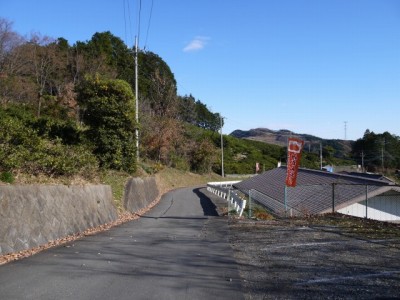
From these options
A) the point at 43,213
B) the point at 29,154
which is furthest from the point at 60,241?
the point at 29,154

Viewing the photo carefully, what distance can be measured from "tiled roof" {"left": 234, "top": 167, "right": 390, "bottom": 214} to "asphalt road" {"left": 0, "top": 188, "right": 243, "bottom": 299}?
822 cm

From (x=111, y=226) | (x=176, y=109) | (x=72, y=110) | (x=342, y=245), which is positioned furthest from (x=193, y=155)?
(x=342, y=245)

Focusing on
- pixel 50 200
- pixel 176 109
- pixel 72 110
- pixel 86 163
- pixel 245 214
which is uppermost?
pixel 176 109

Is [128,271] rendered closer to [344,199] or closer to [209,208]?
[209,208]

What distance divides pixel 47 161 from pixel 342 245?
8.48 m

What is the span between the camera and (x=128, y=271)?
7262 millimetres

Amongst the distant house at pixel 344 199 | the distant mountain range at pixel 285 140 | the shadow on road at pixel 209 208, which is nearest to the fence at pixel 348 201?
the distant house at pixel 344 199

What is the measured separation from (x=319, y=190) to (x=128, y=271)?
20.6 meters

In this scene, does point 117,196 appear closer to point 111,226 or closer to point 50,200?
point 111,226

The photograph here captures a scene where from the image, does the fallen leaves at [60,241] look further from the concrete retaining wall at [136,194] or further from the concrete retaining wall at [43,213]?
the concrete retaining wall at [136,194]

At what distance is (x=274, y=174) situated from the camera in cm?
4231

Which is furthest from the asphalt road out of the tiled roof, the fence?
the fence

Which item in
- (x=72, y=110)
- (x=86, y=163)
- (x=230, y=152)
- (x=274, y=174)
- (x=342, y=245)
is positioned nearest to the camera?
(x=342, y=245)

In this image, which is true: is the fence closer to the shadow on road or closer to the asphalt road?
the shadow on road
